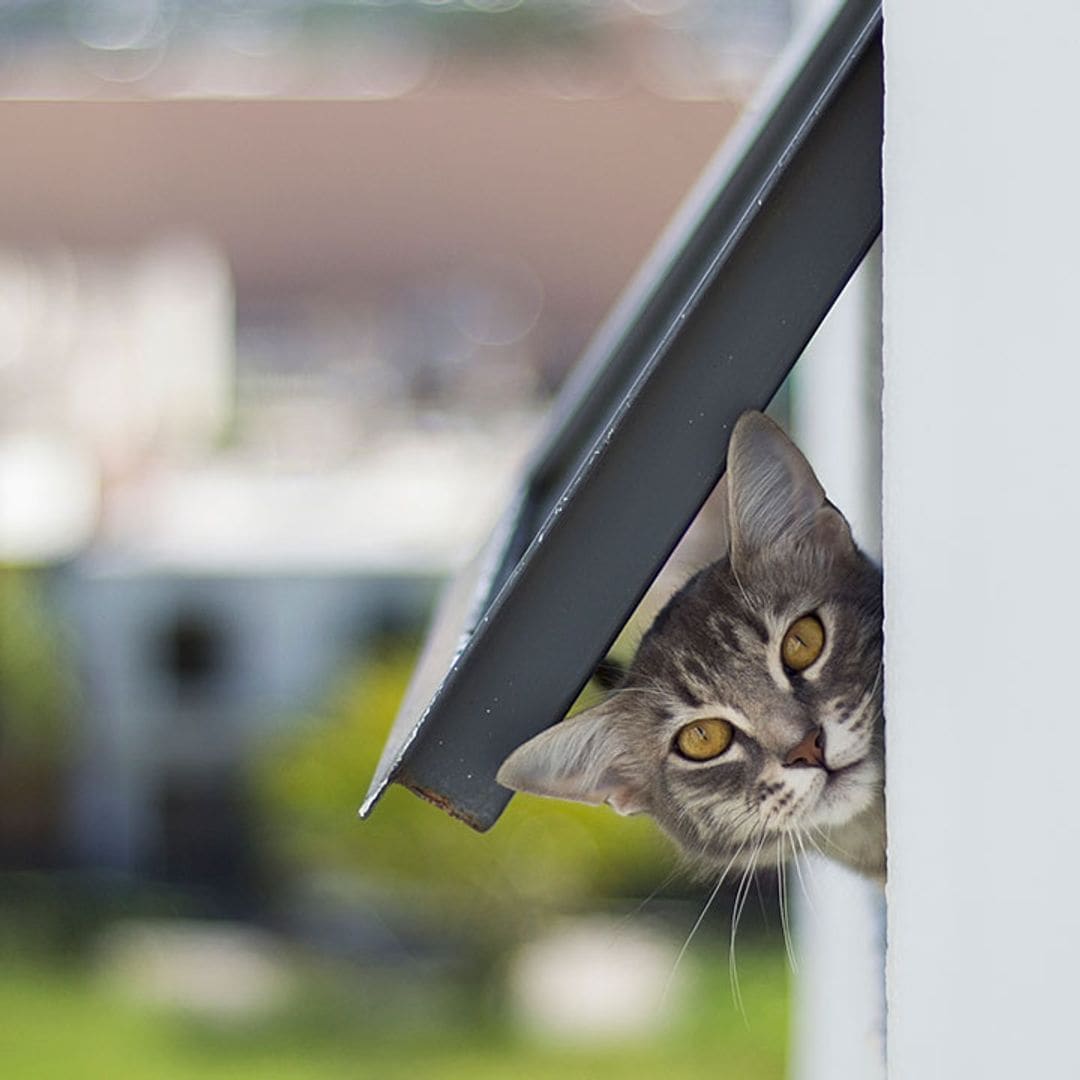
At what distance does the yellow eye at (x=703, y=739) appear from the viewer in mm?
648

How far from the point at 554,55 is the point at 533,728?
3.48m

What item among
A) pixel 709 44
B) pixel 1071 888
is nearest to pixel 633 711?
pixel 1071 888

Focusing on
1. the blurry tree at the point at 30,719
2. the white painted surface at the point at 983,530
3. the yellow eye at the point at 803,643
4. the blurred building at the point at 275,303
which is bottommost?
the white painted surface at the point at 983,530

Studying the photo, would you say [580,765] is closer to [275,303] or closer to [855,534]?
[855,534]

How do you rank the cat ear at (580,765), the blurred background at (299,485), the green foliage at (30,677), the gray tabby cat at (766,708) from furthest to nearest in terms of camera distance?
the green foliage at (30,677) → the blurred background at (299,485) → the gray tabby cat at (766,708) → the cat ear at (580,765)

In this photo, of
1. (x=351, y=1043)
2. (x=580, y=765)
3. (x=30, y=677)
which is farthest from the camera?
(x=30, y=677)

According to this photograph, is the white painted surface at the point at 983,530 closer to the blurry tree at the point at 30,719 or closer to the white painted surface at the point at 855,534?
the white painted surface at the point at 855,534

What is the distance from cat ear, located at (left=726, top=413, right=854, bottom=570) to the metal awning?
30mm

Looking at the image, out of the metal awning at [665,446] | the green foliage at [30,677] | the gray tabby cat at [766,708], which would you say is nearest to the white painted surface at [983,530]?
the metal awning at [665,446]

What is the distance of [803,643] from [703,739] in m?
0.06

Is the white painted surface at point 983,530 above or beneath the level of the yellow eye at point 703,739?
beneath

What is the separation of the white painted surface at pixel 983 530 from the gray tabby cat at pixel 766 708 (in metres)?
0.17

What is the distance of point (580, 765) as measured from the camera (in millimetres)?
581

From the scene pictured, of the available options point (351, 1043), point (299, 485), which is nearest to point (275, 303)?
point (299, 485)
